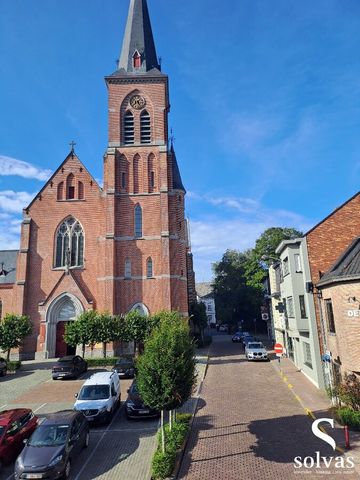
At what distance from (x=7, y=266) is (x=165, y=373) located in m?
34.4

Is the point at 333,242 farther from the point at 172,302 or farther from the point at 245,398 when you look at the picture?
the point at 172,302

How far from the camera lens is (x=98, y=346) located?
108 feet

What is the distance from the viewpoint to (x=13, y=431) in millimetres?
11953

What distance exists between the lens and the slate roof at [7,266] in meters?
38.5

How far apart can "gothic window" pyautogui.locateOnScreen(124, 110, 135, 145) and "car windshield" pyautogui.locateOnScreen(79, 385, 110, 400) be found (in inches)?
1096

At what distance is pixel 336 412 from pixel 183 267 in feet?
72.8

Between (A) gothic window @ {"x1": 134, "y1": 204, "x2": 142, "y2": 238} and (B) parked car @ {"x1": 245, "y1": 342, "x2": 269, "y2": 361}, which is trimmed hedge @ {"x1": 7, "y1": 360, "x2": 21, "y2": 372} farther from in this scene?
(B) parked car @ {"x1": 245, "y1": 342, "x2": 269, "y2": 361}

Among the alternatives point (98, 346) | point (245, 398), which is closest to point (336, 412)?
point (245, 398)

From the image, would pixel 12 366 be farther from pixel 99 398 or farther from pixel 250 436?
pixel 250 436

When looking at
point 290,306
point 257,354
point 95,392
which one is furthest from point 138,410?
point 257,354

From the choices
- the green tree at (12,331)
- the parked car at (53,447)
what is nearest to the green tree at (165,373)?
the parked car at (53,447)

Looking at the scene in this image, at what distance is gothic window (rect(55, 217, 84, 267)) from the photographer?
36156mm

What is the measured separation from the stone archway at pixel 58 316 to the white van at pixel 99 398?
1762 cm

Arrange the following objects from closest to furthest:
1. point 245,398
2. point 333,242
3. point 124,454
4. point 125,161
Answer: point 124,454
point 245,398
point 333,242
point 125,161
